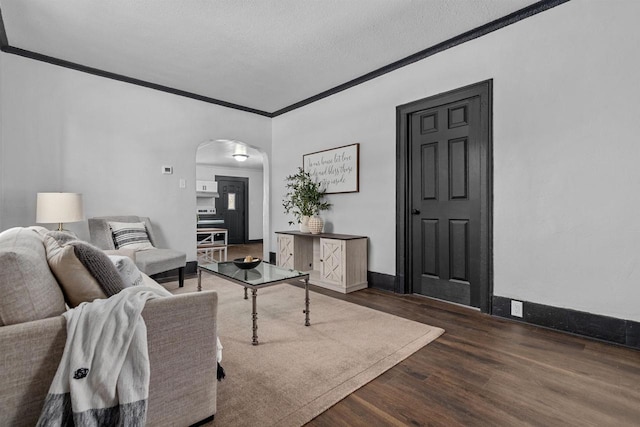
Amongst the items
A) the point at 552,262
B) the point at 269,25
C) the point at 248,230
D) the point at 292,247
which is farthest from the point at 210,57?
the point at 248,230

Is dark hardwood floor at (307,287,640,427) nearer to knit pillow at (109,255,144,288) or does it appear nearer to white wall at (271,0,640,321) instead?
white wall at (271,0,640,321)

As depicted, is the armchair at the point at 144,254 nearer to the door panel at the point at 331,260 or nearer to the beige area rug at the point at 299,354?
the beige area rug at the point at 299,354

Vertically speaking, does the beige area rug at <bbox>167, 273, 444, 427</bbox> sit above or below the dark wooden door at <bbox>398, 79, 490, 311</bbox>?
below

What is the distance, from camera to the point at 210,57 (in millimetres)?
3459

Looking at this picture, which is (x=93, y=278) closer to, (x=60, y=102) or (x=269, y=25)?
(x=269, y=25)

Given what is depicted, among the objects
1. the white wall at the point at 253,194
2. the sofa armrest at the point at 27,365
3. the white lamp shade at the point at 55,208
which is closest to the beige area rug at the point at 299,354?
the sofa armrest at the point at 27,365

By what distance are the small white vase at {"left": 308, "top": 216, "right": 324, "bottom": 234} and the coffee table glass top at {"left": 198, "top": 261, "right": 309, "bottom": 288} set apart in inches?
51.0

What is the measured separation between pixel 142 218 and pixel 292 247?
192 cm

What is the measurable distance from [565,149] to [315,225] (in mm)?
2692

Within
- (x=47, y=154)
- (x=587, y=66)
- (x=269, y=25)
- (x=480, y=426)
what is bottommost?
(x=480, y=426)

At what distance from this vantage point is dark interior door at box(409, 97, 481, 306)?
3.04 m

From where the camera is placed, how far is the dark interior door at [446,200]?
304 cm

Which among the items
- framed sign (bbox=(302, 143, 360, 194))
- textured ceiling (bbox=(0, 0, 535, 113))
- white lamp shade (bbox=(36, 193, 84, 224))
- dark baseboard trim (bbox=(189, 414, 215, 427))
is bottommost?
dark baseboard trim (bbox=(189, 414, 215, 427))

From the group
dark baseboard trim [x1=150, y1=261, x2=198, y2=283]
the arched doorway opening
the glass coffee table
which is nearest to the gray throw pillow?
the glass coffee table
